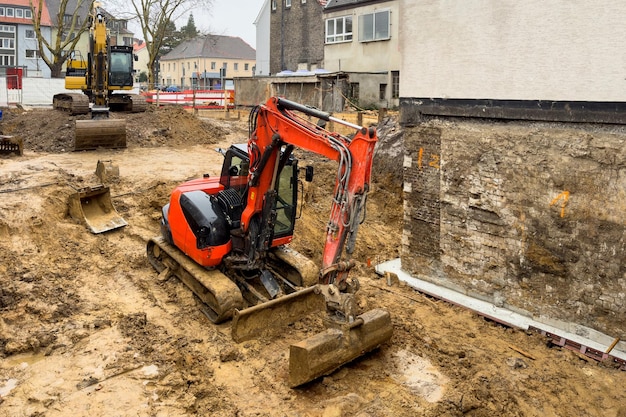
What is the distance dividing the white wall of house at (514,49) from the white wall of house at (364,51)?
1711 centimetres

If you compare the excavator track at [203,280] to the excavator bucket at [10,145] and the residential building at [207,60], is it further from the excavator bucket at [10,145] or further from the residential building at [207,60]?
the residential building at [207,60]

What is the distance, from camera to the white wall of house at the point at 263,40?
146 feet

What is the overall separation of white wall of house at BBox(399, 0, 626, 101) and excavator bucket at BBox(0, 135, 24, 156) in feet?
38.6

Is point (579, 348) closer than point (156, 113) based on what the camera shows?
Yes

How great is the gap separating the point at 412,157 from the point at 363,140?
4169mm

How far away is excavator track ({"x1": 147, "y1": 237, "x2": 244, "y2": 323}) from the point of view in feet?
25.7

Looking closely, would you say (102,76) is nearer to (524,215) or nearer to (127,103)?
(127,103)

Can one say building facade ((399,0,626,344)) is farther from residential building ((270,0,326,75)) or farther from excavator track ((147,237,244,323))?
residential building ((270,0,326,75))

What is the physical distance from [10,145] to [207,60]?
5996 centimetres

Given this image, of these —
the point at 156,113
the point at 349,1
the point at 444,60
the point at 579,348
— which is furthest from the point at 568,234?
the point at 349,1

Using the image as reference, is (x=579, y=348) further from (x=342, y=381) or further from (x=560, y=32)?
(x=560, y=32)

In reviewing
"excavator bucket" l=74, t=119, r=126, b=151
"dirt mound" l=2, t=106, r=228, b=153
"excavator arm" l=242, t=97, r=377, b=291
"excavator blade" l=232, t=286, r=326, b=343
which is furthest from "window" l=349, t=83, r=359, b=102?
"excavator blade" l=232, t=286, r=326, b=343

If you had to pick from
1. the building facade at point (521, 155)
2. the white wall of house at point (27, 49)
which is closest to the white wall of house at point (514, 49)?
the building facade at point (521, 155)

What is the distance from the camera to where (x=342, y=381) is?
660cm
